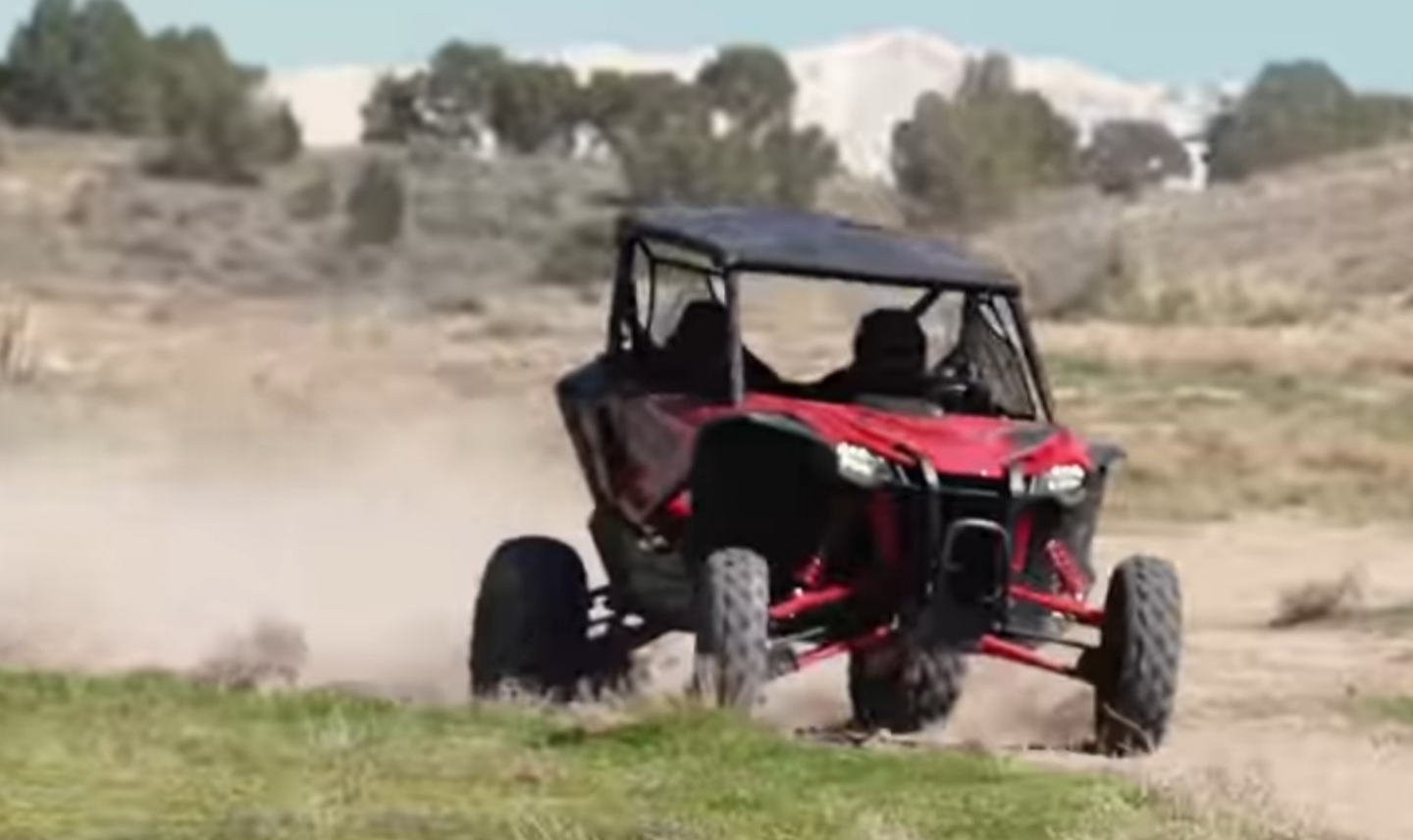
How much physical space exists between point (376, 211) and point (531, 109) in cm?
2134

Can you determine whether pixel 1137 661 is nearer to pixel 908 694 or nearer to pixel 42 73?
pixel 908 694

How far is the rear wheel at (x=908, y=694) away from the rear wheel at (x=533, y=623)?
110 centimetres

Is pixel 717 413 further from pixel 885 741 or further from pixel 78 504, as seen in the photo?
pixel 78 504

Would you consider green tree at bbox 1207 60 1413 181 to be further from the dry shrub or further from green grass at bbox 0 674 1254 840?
green grass at bbox 0 674 1254 840

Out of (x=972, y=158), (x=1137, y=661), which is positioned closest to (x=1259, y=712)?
(x=1137, y=661)

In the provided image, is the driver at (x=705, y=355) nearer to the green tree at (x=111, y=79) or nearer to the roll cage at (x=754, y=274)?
the roll cage at (x=754, y=274)

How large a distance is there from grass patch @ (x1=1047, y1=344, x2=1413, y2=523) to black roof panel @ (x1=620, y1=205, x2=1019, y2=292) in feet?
45.8

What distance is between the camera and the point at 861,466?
15219 millimetres

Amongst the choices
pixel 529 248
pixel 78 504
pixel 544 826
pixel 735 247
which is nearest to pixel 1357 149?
pixel 529 248

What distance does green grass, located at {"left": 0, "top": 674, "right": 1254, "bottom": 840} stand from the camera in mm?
10906

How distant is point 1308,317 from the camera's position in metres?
54.7

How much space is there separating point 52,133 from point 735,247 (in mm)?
59493

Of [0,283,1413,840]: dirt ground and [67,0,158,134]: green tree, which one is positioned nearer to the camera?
[0,283,1413,840]: dirt ground

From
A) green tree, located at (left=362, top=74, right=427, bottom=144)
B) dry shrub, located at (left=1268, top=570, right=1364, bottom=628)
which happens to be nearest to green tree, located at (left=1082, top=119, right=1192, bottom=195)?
green tree, located at (left=362, top=74, right=427, bottom=144)
